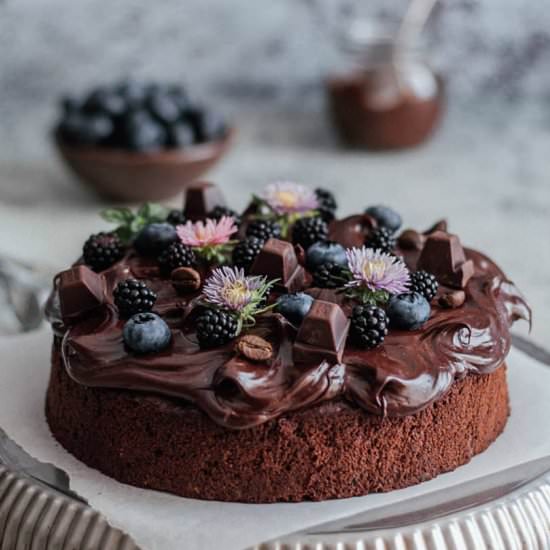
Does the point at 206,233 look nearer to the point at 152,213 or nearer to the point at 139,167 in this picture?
the point at 152,213

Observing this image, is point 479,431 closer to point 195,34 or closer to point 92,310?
point 92,310

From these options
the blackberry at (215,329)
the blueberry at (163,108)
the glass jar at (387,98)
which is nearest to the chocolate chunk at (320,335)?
the blackberry at (215,329)

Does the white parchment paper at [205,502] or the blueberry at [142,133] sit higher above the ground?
the white parchment paper at [205,502]

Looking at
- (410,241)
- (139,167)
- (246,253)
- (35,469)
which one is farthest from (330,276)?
(139,167)

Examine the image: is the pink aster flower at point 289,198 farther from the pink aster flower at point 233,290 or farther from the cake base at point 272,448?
the cake base at point 272,448

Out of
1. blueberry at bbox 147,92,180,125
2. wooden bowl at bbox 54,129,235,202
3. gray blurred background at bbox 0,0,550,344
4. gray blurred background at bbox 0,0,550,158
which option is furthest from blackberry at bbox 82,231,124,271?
gray blurred background at bbox 0,0,550,158

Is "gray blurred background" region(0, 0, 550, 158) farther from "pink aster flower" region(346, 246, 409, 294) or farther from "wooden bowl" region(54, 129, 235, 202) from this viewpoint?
"pink aster flower" region(346, 246, 409, 294)
